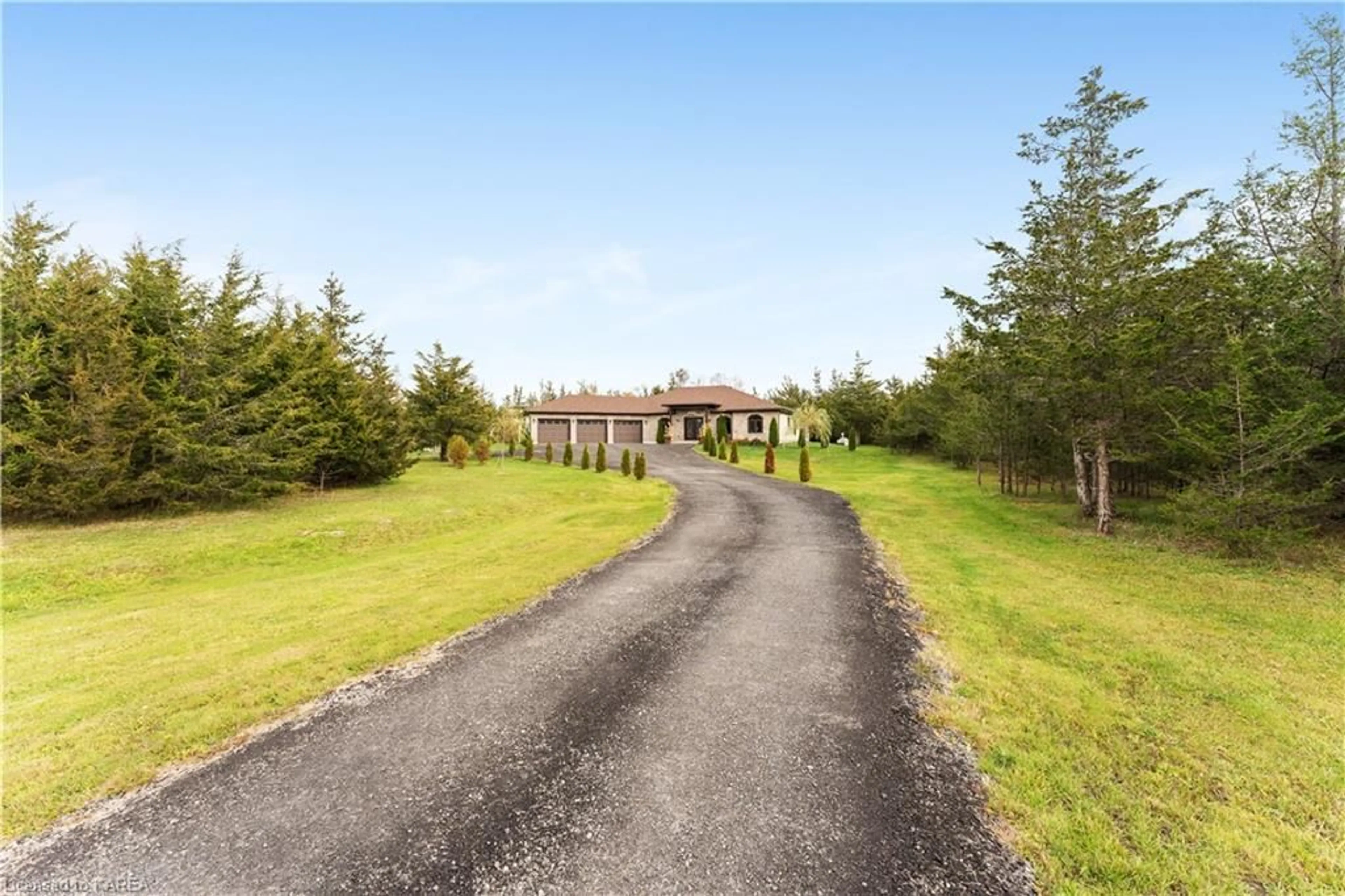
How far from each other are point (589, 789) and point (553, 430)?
45.0 metres

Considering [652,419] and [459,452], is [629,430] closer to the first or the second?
[652,419]

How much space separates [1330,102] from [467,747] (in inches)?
832

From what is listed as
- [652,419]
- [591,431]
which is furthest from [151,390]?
[652,419]

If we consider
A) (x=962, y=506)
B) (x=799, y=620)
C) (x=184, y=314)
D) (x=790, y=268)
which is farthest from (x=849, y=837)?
(x=790, y=268)

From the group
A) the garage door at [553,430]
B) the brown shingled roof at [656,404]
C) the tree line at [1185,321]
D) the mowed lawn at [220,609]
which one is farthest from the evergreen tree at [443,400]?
the tree line at [1185,321]

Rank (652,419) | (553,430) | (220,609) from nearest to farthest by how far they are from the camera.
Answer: (220,609)
(553,430)
(652,419)

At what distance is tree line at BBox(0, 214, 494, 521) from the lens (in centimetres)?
1278

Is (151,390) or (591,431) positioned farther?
(591,431)

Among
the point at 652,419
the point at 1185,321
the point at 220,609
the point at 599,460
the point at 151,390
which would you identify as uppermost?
the point at 1185,321

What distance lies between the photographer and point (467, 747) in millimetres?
4227

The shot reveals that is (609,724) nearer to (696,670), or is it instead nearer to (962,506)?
(696,670)

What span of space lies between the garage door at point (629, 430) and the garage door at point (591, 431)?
0.91 metres

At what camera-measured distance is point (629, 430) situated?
48.4 metres

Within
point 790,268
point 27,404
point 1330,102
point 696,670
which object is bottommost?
point 696,670
